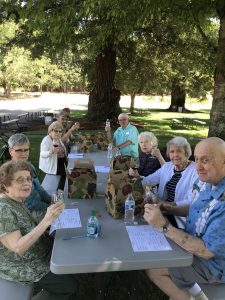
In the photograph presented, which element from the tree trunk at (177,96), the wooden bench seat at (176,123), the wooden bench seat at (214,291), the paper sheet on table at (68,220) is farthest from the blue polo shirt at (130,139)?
the tree trunk at (177,96)

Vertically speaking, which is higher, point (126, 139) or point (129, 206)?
point (129, 206)

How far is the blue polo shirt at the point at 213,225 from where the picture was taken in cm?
254

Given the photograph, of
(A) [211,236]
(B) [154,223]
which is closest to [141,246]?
(B) [154,223]

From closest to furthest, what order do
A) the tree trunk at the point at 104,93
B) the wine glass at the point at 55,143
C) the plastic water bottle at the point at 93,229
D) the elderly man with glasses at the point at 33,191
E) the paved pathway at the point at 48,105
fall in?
the plastic water bottle at the point at 93,229
the elderly man with glasses at the point at 33,191
the wine glass at the point at 55,143
the tree trunk at the point at 104,93
the paved pathway at the point at 48,105

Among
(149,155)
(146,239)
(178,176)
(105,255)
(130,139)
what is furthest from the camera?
(130,139)

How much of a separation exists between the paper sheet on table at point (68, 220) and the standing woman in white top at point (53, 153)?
7.38 feet

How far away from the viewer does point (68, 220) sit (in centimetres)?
318

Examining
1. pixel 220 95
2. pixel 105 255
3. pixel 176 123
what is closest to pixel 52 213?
pixel 105 255

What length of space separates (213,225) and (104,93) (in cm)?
1543

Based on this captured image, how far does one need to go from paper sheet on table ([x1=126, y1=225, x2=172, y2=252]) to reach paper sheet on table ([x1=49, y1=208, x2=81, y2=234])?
47 centimetres

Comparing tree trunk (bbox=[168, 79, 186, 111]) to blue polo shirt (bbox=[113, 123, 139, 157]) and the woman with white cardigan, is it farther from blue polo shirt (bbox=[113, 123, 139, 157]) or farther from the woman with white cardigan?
the woman with white cardigan

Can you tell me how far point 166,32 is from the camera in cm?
1719

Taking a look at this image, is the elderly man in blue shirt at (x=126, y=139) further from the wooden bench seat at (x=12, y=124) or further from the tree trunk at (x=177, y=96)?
the tree trunk at (x=177, y=96)

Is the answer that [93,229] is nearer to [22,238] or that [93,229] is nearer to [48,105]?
[22,238]
